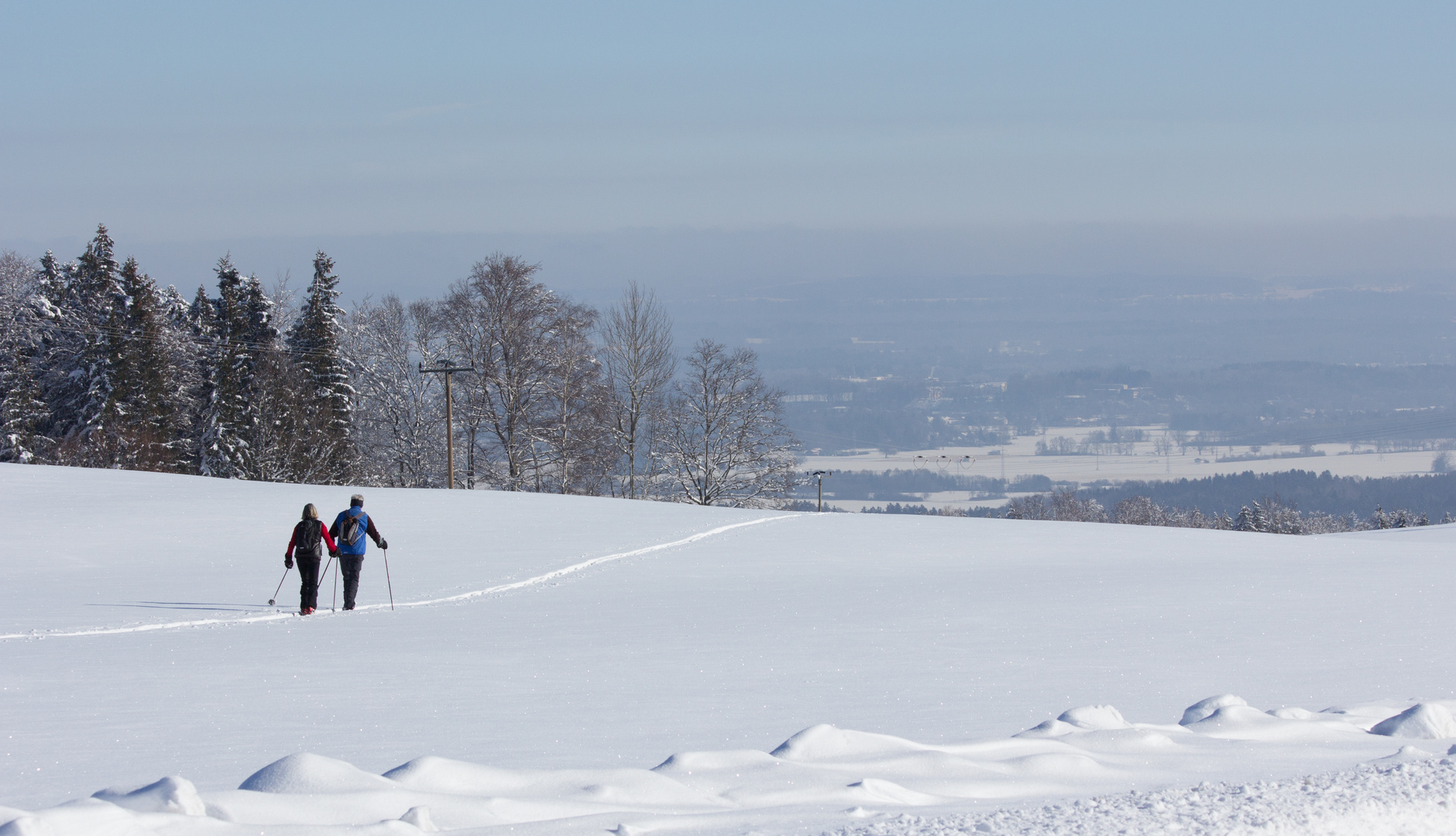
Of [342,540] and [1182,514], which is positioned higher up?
[342,540]

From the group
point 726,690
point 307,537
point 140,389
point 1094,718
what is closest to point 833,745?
point 1094,718

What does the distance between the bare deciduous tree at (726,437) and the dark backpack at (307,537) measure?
36514 mm

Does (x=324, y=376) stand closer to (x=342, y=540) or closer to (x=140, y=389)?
(x=140, y=389)

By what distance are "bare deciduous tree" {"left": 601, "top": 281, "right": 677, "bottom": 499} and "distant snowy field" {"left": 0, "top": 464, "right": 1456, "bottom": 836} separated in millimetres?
30829

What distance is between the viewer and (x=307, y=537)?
14.3 metres

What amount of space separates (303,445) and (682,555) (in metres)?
39.7

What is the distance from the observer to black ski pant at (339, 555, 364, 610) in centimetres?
1448

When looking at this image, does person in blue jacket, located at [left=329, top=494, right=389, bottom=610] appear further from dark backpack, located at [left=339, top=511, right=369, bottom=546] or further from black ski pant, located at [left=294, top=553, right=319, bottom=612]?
black ski pant, located at [left=294, top=553, right=319, bottom=612]

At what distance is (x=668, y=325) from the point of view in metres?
57.2

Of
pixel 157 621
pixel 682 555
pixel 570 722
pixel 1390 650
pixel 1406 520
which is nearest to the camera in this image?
pixel 570 722

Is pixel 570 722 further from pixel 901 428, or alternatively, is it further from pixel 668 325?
pixel 901 428

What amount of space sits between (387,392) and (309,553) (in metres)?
44.4

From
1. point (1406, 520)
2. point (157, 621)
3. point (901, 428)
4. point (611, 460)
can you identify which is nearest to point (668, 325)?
point (611, 460)

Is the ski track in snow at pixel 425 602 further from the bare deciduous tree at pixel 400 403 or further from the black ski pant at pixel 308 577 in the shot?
the bare deciduous tree at pixel 400 403
